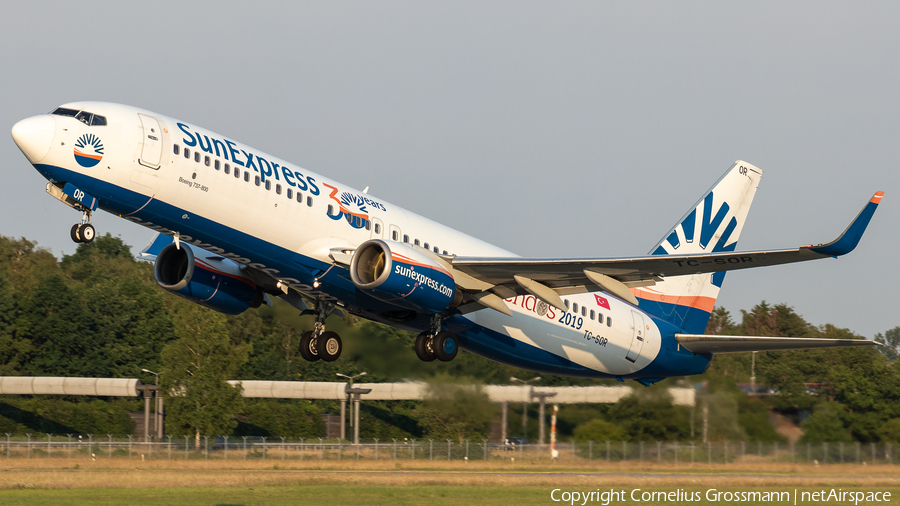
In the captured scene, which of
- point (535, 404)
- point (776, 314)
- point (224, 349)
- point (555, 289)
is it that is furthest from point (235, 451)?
point (776, 314)

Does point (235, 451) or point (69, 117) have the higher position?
point (69, 117)

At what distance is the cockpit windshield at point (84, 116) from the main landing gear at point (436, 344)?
11.0 metres

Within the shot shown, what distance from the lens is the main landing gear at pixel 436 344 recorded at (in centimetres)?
2970

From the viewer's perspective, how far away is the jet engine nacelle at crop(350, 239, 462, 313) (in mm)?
26938

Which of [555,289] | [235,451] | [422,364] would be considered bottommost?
[235,451]

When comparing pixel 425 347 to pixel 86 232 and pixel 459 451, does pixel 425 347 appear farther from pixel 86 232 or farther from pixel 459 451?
pixel 459 451

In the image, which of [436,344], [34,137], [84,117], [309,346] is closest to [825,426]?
[436,344]

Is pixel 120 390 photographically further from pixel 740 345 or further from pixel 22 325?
pixel 740 345

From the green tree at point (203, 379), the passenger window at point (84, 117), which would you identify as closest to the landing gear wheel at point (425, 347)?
the passenger window at point (84, 117)

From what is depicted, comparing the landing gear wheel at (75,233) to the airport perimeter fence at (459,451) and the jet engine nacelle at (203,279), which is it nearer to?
the jet engine nacelle at (203,279)

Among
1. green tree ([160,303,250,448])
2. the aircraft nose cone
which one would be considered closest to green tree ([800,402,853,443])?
the aircraft nose cone

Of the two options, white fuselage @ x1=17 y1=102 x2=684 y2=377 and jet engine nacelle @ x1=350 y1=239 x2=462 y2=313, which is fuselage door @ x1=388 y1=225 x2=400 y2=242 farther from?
jet engine nacelle @ x1=350 y1=239 x2=462 y2=313

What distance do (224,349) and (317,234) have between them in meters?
40.0

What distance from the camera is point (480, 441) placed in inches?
1860
